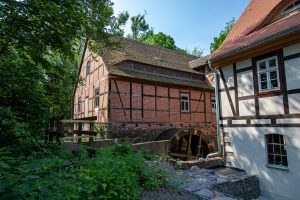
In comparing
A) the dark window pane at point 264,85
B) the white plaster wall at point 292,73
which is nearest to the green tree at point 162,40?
the dark window pane at point 264,85

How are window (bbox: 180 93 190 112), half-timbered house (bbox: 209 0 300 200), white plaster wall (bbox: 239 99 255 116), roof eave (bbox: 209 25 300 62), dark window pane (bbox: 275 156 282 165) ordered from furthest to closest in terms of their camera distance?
1. window (bbox: 180 93 190 112)
2. white plaster wall (bbox: 239 99 255 116)
3. dark window pane (bbox: 275 156 282 165)
4. half-timbered house (bbox: 209 0 300 200)
5. roof eave (bbox: 209 25 300 62)

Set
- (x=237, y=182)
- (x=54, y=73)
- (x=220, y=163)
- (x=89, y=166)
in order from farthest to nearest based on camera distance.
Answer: (x=220, y=163)
(x=237, y=182)
(x=54, y=73)
(x=89, y=166)

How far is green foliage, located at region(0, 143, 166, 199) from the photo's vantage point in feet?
6.75

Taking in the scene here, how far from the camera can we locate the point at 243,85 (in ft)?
26.0

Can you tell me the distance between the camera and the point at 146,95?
40.9 ft

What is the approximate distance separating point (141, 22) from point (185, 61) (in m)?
18.2

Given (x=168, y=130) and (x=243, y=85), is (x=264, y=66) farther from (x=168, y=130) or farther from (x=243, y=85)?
(x=168, y=130)

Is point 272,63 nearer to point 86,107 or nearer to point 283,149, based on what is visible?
point 283,149

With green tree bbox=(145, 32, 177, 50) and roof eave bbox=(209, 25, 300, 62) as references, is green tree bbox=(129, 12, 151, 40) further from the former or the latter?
roof eave bbox=(209, 25, 300, 62)

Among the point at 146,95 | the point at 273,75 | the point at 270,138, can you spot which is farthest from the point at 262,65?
the point at 146,95

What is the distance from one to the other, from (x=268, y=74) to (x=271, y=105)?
106 cm

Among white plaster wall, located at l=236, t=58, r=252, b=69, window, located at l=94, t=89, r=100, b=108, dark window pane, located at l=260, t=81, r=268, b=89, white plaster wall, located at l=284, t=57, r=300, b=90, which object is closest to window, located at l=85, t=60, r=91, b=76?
window, located at l=94, t=89, r=100, b=108

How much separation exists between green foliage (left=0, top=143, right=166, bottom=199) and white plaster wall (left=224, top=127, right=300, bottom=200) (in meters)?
4.32

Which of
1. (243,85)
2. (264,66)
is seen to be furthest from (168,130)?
(264,66)
